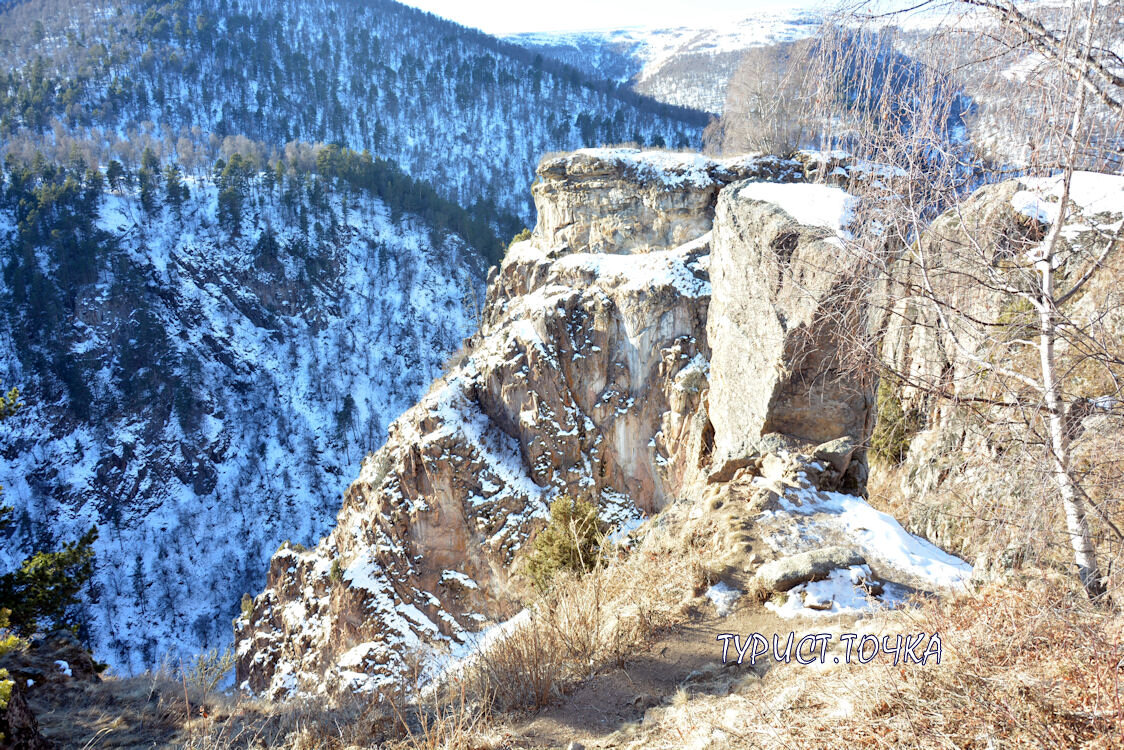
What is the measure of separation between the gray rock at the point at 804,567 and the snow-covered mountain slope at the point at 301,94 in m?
63.2

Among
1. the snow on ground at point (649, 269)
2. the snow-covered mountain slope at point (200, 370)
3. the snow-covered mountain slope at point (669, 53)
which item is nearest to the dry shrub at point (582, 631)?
the snow on ground at point (649, 269)

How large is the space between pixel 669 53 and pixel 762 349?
128m

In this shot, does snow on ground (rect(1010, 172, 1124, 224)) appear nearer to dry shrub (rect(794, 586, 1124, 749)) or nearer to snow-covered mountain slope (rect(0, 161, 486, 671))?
dry shrub (rect(794, 586, 1124, 749))

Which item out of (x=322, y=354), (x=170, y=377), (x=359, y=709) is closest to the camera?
(x=359, y=709)

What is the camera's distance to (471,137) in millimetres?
81688

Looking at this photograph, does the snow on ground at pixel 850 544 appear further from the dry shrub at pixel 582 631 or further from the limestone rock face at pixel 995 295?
the limestone rock face at pixel 995 295

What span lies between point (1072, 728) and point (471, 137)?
87.5 metres

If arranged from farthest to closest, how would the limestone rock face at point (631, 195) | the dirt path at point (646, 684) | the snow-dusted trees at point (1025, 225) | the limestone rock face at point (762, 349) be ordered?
1. the limestone rock face at point (631, 195)
2. the limestone rock face at point (762, 349)
3. the dirt path at point (646, 684)
4. the snow-dusted trees at point (1025, 225)

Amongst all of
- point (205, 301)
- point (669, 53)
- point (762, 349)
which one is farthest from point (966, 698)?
point (669, 53)

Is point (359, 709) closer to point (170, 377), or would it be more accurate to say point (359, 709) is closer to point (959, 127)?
point (959, 127)

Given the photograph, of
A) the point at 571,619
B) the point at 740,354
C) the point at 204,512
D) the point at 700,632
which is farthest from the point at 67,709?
the point at 204,512

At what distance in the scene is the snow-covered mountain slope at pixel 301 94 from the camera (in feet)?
239

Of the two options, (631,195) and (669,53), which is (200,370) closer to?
(631,195)

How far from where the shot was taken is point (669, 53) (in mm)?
120312
